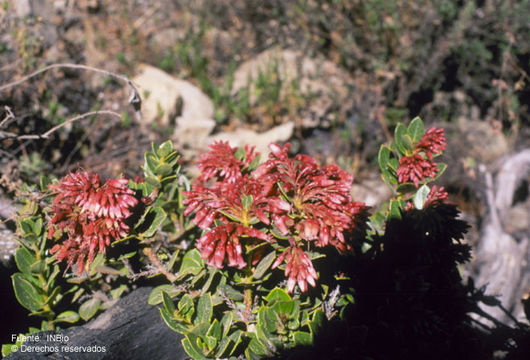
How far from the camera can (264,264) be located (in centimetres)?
147

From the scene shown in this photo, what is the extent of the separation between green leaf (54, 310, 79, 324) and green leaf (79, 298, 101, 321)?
0.03 m

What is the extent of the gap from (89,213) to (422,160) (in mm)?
1477

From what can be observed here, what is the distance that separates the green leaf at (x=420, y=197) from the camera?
1772mm

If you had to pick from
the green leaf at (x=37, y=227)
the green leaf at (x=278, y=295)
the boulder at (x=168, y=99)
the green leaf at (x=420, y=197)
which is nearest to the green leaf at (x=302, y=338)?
the green leaf at (x=278, y=295)

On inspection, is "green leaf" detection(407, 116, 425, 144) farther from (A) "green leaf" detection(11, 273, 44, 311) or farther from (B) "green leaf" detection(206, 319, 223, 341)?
(A) "green leaf" detection(11, 273, 44, 311)

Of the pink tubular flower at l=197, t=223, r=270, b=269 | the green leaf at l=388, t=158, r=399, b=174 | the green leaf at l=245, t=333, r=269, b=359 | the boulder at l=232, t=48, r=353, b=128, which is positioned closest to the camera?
the pink tubular flower at l=197, t=223, r=270, b=269

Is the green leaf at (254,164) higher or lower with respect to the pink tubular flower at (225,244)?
higher

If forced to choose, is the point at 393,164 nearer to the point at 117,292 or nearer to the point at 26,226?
the point at 117,292

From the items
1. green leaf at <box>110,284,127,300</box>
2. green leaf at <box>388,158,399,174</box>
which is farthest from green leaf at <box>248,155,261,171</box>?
green leaf at <box>110,284,127,300</box>

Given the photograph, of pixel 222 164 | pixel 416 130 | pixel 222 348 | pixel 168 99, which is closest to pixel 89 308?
pixel 222 348

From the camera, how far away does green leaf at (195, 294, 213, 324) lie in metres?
1.51

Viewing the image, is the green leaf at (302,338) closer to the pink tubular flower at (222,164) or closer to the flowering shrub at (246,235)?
the flowering shrub at (246,235)

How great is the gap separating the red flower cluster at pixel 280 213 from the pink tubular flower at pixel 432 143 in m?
0.48

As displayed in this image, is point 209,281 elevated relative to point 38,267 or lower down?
lower down
